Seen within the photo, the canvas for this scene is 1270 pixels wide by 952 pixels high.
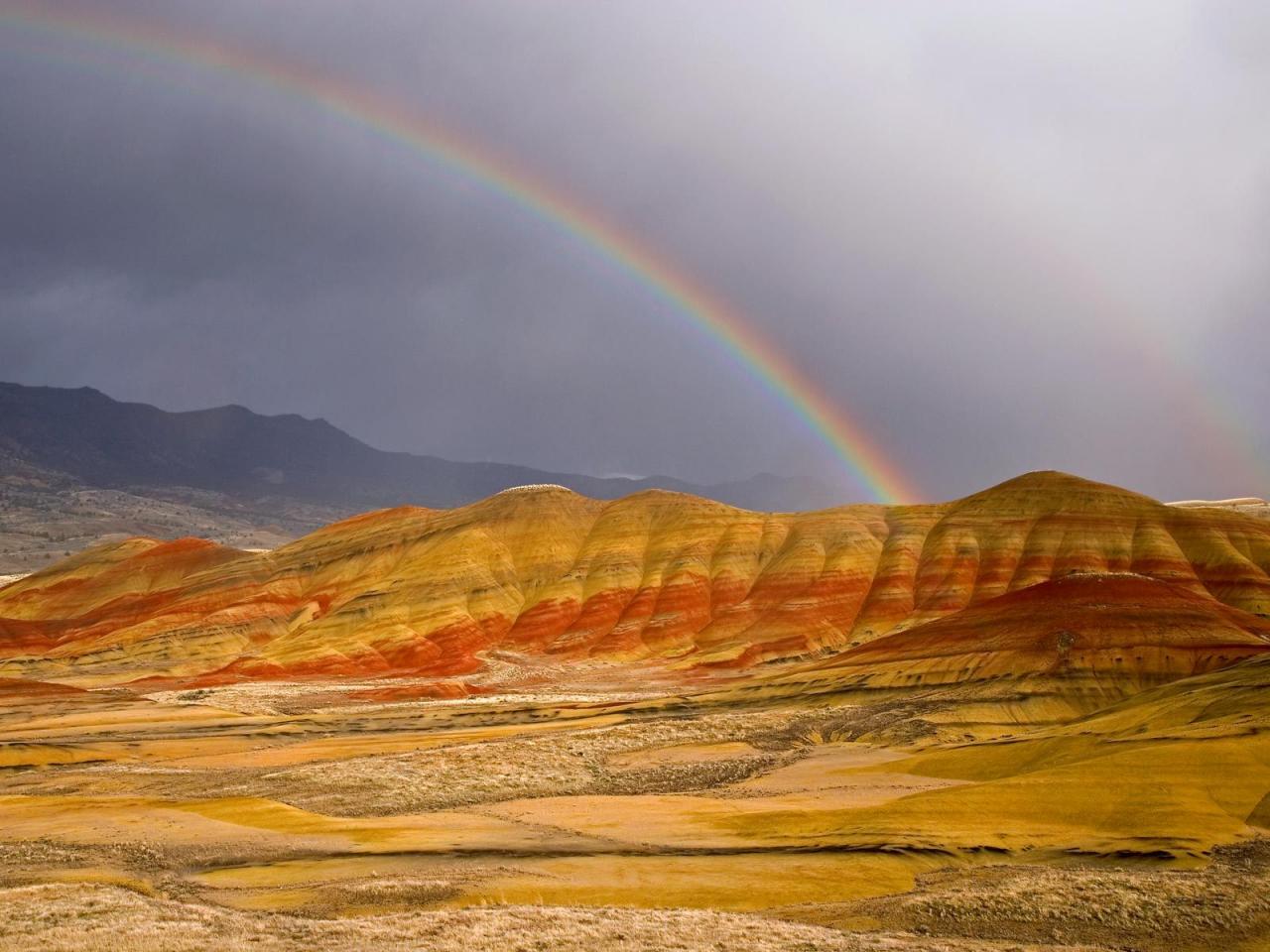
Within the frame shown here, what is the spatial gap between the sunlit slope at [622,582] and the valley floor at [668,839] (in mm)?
60706

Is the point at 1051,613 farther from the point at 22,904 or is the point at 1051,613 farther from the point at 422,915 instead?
the point at 22,904

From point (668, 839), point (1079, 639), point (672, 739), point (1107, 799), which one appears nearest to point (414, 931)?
point (668, 839)

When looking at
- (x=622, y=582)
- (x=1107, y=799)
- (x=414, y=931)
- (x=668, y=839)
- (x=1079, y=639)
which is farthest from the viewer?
(x=622, y=582)

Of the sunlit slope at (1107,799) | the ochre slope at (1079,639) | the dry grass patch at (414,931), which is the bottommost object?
the dry grass patch at (414,931)

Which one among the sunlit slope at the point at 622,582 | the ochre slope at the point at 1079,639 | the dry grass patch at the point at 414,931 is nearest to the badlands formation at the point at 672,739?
the dry grass patch at the point at 414,931

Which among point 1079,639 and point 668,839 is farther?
point 1079,639

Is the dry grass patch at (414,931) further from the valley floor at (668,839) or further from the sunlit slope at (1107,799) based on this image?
the sunlit slope at (1107,799)

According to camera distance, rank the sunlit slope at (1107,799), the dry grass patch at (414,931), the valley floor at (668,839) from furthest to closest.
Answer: the sunlit slope at (1107,799) < the valley floor at (668,839) < the dry grass patch at (414,931)

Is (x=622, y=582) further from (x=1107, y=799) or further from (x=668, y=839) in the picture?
(x=1107, y=799)

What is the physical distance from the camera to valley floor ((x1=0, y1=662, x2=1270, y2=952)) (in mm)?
22688

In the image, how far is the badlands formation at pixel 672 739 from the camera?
80.3 ft

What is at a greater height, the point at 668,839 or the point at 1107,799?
the point at 1107,799

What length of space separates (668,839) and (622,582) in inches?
4264

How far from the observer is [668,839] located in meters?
33.0
